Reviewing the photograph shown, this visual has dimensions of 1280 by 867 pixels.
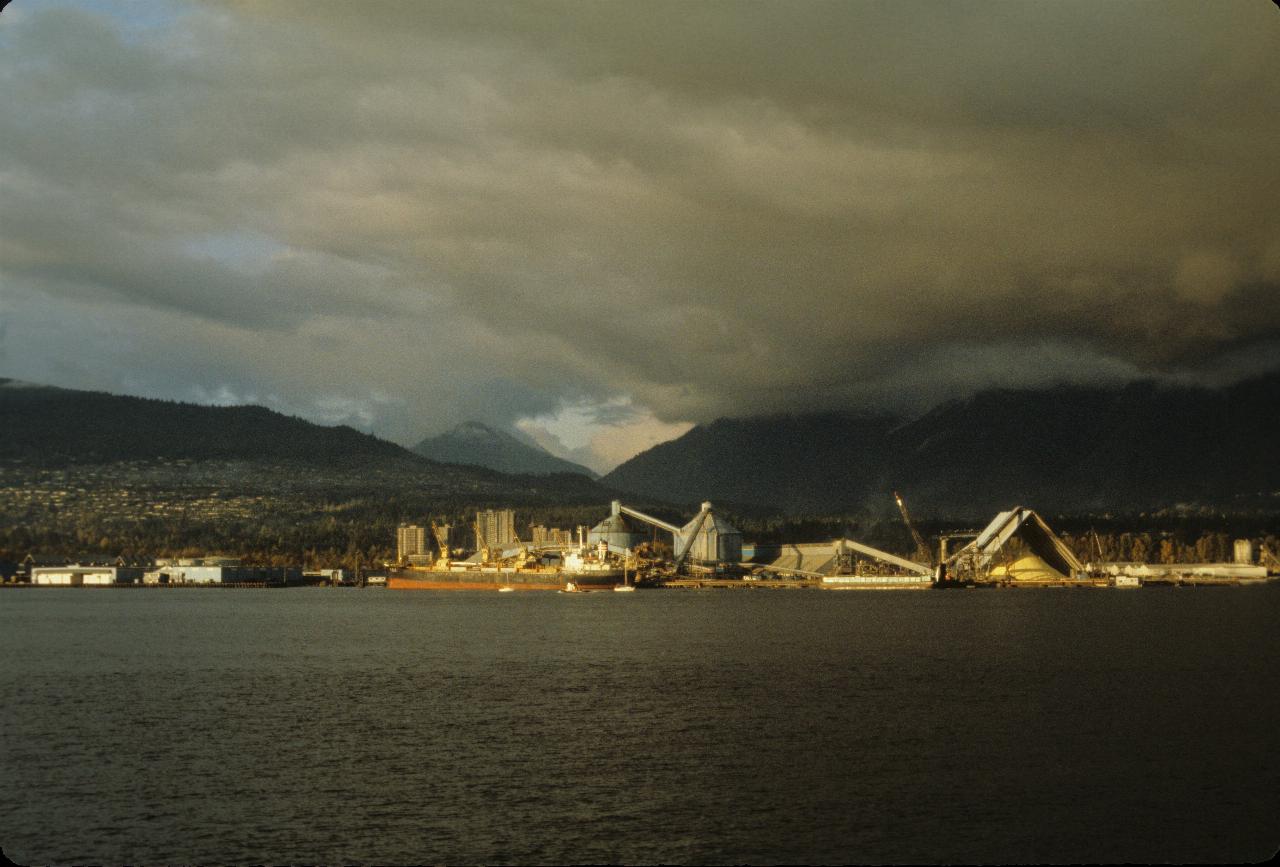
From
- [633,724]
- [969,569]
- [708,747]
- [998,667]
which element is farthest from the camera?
[969,569]

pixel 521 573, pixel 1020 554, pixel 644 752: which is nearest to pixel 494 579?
pixel 521 573

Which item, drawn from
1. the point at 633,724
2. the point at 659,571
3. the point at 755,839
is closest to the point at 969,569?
the point at 659,571

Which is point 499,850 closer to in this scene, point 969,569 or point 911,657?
point 911,657

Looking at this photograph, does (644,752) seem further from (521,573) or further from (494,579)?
(494,579)

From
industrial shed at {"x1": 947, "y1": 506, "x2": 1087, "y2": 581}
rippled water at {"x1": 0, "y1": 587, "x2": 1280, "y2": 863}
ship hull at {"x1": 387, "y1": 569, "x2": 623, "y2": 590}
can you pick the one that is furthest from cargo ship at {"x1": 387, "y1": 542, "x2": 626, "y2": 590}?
rippled water at {"x1": 0, "y1": 587, "x2": 1280, "y2": 863}

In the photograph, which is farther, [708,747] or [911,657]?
[911,657]

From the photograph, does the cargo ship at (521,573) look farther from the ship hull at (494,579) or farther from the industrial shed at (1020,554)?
the industrial shed at (1020,554)
